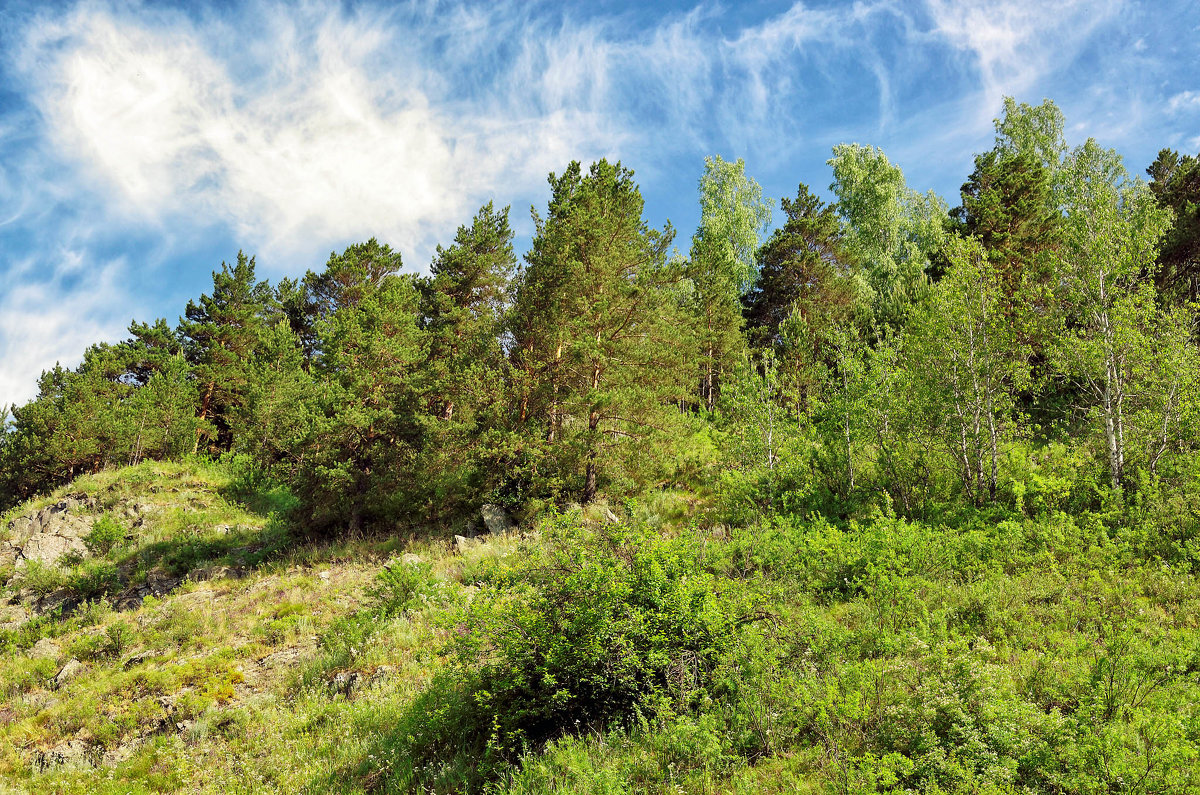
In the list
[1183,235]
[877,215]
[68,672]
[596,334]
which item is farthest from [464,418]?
[1183,235]

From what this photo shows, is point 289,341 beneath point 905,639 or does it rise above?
above

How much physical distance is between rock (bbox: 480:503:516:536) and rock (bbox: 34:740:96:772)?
31.8 ft

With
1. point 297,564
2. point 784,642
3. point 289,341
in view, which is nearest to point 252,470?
point 289,341

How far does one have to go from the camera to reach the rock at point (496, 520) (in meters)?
17.0

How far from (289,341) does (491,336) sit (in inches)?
821

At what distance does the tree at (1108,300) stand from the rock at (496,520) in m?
15.2

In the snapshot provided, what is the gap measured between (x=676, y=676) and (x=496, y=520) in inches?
471

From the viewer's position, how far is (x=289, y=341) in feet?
108

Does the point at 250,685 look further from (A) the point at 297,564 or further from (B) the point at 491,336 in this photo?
(B) the point at 491,336

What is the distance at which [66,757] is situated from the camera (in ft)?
27.2

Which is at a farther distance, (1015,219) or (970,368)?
(1015,219)

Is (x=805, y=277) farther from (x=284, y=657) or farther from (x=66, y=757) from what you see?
(x=66, y=757)

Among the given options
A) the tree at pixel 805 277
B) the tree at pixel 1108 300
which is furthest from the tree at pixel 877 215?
the tree at pixel 1108 300

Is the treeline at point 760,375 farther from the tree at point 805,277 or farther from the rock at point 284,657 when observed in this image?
the rock at point 284,657
